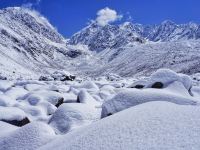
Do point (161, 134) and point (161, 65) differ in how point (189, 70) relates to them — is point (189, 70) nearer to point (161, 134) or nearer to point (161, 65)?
point (161, 65)

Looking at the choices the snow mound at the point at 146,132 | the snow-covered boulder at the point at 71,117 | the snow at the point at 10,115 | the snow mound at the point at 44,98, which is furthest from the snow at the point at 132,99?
the snow mound at the point at 44,98

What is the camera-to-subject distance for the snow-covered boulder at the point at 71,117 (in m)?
9.39

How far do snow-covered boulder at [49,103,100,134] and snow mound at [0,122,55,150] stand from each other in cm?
199

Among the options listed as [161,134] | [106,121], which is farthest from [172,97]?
[161,134]

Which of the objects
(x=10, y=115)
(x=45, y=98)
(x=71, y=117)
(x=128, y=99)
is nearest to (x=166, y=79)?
(x=45, y=98)

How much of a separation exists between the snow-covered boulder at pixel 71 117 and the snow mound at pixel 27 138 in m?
1.99

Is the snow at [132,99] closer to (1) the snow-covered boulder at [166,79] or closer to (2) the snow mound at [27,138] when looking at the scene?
(2) the snow mound at [27,138]

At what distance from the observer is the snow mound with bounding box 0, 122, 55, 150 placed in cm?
677

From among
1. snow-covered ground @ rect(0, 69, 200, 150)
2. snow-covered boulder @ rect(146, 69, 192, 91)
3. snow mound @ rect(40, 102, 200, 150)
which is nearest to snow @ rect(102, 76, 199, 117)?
snow-covered ground @ rect(0, 69, 200, 150)

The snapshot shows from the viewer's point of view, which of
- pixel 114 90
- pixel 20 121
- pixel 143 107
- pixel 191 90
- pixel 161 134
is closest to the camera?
pixel 161 134

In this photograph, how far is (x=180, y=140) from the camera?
4.63 m

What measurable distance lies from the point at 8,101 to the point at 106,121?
977 cm

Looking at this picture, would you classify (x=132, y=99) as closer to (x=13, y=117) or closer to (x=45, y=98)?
(x=13, y=117)

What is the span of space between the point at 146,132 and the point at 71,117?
4829 millimetres
